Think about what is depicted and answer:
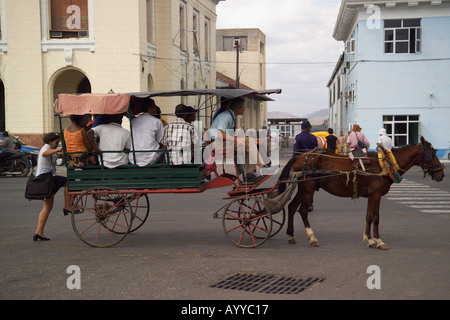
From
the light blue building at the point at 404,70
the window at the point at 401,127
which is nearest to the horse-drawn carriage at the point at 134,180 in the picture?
the light blue building at the point at 404,70

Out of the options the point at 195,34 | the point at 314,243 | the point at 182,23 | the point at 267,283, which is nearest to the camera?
the point at 267,283

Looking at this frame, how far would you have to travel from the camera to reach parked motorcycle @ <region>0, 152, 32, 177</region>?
2264 centimetres

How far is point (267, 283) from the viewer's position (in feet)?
21.4

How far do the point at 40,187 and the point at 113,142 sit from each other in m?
1.45

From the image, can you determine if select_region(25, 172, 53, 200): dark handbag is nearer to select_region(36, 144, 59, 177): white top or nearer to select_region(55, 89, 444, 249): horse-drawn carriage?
select_region(36, 144, 59, 177): white top

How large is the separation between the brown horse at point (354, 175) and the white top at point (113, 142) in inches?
105

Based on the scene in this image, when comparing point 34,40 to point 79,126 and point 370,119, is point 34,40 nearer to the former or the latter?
point 370,119

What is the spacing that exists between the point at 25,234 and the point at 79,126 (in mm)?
2345


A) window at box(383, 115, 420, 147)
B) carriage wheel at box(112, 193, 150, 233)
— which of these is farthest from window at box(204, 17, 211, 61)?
carriage wheel at box(112, 193, 150, 233)

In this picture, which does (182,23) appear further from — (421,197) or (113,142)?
(113,142)

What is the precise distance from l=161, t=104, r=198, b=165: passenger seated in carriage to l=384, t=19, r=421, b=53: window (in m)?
26.1

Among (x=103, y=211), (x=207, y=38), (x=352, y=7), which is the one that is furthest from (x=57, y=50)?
(x=103, y=211)

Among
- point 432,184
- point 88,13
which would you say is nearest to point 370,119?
point 432,184

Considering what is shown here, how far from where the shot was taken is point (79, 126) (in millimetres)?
9297
